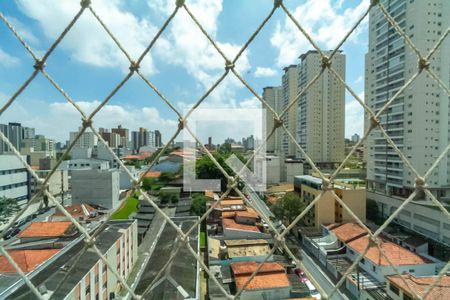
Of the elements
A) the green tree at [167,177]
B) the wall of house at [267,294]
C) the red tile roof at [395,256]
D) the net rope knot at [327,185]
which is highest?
the net rope knot at [327,185]

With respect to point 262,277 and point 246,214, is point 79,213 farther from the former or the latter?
point 262,277

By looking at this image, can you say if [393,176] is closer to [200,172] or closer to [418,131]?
[418,131]

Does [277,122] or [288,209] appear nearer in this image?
[277,122]

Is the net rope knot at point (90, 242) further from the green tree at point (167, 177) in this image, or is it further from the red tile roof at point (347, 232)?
the green tree at point (167, 177)

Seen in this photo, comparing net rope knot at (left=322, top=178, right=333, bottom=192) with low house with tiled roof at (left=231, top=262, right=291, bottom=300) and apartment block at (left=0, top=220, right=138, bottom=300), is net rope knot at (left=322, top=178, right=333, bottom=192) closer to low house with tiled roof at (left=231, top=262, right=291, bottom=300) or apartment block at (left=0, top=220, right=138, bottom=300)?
apartment block at (left=0, top=220, right=138, bottom=300)

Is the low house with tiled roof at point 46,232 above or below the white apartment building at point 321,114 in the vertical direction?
below

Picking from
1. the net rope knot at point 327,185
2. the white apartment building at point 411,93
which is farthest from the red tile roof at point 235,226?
the net rope knot at point 327,185

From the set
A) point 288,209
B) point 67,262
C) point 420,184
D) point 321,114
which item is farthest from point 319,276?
point 321,114
